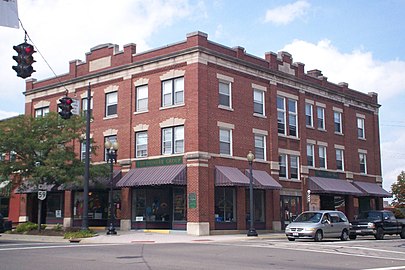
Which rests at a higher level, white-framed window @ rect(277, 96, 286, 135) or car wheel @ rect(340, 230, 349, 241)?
white-framed window @ rect(277, 96, 286, 135)

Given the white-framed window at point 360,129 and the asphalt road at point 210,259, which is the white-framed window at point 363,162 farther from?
the asphalt road at point 210,259

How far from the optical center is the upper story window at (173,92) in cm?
3328

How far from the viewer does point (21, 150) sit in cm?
3130

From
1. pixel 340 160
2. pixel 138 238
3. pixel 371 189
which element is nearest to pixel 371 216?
pixel 138 238

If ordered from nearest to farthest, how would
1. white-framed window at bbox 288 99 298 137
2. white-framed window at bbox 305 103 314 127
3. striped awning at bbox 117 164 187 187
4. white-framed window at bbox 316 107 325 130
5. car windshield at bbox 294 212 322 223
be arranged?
car windshield at bbox 294 212 322 223 → striped awning at bbox 117 164 187 187 → white-framed window at bbox 288 99 298 137 → white-framed window at bbox 305 103 314 127 → white-framed window at bbox 316 107 325 130

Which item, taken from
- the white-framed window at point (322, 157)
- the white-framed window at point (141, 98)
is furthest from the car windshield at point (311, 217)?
the white-framed window at point (322, 157)

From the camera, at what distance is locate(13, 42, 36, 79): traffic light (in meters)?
16.2

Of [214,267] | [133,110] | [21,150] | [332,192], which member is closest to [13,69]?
[214,267]

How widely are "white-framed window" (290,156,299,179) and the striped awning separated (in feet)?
33.9

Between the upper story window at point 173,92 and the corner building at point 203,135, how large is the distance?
71 mm

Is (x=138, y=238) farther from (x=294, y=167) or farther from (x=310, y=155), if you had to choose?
(x=310, y=155)

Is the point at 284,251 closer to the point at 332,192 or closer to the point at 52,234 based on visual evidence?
the point at 52,234

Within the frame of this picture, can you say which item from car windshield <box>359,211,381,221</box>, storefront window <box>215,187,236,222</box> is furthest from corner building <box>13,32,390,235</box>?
car windshield <box>359,211,381,221</box>

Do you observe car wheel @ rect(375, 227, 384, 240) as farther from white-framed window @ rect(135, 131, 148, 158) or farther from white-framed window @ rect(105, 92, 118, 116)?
white-framed window @ rect(105, 92, 118, 116)
